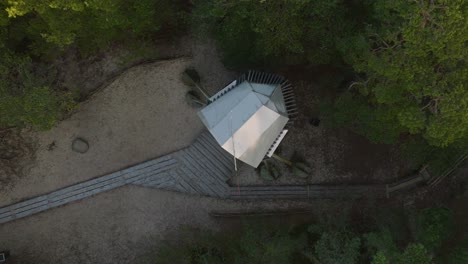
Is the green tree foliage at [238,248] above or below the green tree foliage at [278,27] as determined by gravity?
Answer: below

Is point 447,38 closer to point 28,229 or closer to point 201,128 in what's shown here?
point 201,128

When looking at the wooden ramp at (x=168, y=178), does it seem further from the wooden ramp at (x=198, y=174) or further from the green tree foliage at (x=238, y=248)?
the green tree foliage at (x=238, y=248)

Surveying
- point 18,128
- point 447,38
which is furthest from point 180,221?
point 447,38

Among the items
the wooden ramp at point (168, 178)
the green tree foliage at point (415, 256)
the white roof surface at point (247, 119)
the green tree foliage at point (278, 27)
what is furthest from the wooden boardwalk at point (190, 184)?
the green tree foliage at point (415, 256)

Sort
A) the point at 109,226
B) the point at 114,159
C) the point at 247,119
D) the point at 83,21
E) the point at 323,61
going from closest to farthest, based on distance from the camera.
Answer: the point at 247,119
the point at 83,21
the point at 323,61
the point at 109,226
the point at 114,159

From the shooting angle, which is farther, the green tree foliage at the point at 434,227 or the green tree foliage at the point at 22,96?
the green tree foliage at the point at 22,96

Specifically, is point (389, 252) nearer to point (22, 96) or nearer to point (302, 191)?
point (302, 191)

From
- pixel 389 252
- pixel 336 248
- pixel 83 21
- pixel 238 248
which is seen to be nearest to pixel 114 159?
pixel 83 21
